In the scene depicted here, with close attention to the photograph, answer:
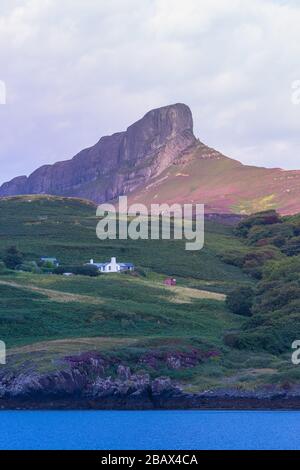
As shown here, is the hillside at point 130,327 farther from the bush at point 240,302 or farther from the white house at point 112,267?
the white house at point 112,267

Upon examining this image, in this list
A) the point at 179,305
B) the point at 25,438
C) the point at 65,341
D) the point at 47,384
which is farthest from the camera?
the point at 179,305

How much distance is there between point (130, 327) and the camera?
3000 inches

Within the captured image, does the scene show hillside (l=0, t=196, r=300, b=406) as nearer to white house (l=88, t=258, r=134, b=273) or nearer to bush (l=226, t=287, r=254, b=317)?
bush (l=226, t=287, r=254, b=317)

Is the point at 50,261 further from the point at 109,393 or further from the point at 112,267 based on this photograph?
the point at 109,393

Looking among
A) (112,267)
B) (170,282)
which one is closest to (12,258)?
(112,267)

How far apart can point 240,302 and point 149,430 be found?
137 ft

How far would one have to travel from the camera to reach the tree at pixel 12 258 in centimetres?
10512

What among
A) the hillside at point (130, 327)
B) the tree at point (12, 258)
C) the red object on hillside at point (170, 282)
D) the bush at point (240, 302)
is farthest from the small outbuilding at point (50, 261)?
the bush at point (240, 302)

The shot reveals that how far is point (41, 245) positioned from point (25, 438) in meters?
79.4

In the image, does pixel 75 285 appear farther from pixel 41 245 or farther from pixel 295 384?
pixel 295 384

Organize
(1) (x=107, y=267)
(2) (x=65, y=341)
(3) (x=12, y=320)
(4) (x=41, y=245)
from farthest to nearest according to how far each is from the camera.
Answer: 1. (4) (x=41, y=245)
2. (1) (x=107, y=267)
3. (3) (x=12, y=320)
4. (2) (x=65, y=341)

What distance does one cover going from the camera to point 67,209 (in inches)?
6673

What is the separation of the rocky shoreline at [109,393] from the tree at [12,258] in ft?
149

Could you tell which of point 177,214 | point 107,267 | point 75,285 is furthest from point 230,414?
point 177,214
